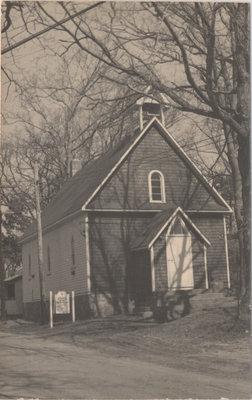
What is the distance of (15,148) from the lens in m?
9.69

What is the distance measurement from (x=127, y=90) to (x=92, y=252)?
13.9 feet

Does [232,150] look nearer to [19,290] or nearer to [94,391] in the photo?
[19,290]

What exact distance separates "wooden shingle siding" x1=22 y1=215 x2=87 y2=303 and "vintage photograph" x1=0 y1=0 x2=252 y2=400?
0.04 metres

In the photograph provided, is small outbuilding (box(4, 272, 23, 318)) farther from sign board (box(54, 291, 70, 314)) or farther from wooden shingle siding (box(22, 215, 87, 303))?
sign board (box(54, 291, 70, 314))

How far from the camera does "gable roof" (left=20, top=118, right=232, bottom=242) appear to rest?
12344 mm

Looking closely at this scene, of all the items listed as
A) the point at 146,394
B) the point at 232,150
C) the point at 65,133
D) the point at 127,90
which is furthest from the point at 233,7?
the point at 146,394

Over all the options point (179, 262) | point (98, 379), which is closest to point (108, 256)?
point (179, 262)

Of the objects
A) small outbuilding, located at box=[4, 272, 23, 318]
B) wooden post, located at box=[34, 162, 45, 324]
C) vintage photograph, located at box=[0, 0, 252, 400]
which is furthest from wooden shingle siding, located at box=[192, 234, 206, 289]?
small outbuilding, located at box=[4, 272, 23, 318]

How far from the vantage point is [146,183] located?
46.8 ft

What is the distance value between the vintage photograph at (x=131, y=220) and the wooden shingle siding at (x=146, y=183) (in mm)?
45

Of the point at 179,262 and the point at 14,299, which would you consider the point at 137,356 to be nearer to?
the point at 14,299

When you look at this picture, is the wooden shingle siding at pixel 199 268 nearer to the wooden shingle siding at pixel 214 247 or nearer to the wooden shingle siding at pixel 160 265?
the wooden shingle siding at pixel 214 247

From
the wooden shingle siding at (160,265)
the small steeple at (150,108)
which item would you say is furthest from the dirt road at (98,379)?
the small steeple at (150,108)

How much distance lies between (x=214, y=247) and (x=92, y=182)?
3.81 metres
